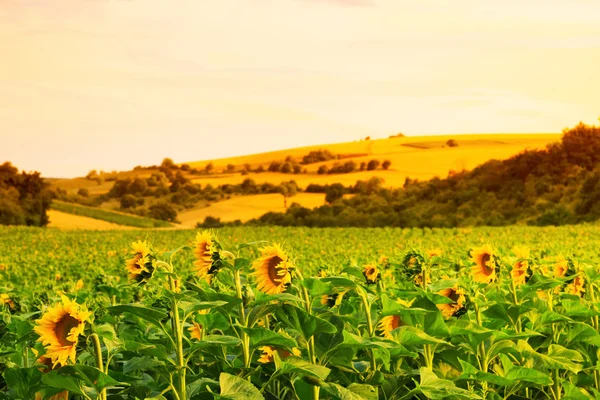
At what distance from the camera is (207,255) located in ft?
8.75

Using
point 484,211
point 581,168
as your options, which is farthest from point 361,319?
point 581,168

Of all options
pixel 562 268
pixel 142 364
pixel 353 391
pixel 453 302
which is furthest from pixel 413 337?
pixel 562 268

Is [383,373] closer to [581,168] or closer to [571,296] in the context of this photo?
[571,296]

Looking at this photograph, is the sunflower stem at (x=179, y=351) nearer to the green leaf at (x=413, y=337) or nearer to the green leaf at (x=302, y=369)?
the green leaf at (x=302, y=369)

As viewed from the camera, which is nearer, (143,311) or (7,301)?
(143,311)

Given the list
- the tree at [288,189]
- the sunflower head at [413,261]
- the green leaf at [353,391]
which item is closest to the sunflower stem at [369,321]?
the green leaf at [353,391]

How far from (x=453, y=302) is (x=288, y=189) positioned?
25.4 meters

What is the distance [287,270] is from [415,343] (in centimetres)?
54

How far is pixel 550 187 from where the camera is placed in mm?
29562

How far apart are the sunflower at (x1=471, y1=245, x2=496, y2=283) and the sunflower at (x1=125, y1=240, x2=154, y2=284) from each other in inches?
67.8

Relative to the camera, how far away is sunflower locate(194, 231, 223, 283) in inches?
104

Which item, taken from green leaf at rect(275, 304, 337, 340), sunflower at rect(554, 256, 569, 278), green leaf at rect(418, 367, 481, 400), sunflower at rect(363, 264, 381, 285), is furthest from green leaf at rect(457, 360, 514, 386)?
sunflower at rect(554, 256, 569, 278)

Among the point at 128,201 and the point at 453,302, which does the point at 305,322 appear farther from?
the point at 128,201

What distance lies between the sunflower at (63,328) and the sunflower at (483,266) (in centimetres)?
208
